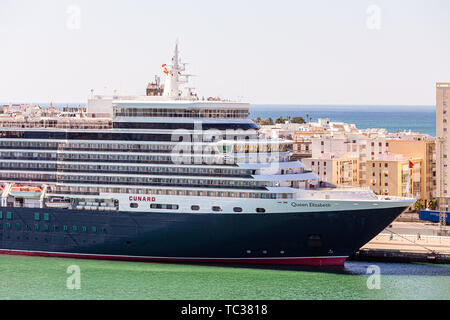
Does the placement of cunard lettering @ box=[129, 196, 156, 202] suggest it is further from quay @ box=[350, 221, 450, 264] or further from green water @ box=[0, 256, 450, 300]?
quay @ box=[350, 221, 450, 264]

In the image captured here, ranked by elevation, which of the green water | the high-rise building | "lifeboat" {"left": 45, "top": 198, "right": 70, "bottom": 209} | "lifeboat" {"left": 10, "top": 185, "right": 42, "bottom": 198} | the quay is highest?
the high-rise building

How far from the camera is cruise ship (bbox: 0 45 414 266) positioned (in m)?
46.8

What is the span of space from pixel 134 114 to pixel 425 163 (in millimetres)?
33356

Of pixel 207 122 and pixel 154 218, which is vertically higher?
pixel 207 122

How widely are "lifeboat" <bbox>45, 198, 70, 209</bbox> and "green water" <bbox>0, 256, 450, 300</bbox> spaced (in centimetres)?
273

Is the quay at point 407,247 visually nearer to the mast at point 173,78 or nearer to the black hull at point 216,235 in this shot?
the black hull at point 216,235

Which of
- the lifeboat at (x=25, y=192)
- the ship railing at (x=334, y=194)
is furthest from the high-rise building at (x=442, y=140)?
the lifeboat at (x=25, y=192)

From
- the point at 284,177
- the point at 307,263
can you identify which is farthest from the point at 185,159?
the point at 307,263

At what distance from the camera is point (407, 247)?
52.2 metres

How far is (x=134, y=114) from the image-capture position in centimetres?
4928

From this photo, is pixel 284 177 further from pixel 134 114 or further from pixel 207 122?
pixel 134 114

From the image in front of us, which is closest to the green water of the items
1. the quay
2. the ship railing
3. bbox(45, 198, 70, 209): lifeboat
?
the quay
